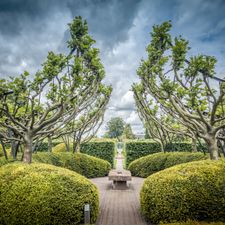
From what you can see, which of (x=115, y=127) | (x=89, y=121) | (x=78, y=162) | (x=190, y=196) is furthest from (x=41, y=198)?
(x=115, y=127)

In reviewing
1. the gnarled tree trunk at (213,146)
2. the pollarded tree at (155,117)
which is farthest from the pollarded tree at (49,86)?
the gnarled tree trunk at (213,146)

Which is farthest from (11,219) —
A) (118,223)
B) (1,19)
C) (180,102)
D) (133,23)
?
(133,23)

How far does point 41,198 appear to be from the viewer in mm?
4066

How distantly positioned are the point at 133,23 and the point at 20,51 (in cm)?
480

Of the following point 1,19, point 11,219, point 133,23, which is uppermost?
point 133,23

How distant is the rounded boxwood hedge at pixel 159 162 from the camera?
9.78m

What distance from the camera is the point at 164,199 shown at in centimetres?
448

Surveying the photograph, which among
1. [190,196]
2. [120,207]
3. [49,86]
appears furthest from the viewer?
[49,86]

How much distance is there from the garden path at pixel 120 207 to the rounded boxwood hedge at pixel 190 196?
729 millimetres

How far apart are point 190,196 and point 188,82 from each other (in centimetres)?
446

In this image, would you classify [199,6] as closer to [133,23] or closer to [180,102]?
[133,23]

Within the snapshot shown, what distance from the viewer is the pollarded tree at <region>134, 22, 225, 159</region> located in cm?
627

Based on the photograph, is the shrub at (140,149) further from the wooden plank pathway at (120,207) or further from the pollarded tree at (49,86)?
the pollarded tree at (49,86)

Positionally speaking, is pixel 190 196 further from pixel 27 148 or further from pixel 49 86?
pixel 49 86
